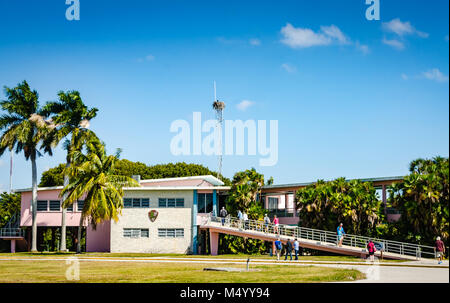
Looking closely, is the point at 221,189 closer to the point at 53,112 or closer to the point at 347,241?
the point at 347,241

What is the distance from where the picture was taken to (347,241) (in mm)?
37406

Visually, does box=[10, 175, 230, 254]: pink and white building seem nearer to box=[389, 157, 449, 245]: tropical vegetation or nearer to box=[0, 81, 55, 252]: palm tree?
box=[0, 81, 55, 252]: palm tree

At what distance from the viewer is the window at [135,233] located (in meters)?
44.7

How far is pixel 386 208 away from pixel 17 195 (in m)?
42.9

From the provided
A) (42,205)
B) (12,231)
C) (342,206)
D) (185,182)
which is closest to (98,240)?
(42,205)

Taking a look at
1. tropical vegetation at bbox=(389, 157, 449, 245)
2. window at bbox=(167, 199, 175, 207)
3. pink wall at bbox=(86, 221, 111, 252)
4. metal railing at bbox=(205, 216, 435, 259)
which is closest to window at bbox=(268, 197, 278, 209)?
metal railing at bbox=(205, 216, 435, 259)

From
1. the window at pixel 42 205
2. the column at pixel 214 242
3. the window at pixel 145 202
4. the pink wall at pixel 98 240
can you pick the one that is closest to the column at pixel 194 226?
the column at pixel 214 242

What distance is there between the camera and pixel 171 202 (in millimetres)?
45156

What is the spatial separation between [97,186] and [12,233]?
12.6 meters

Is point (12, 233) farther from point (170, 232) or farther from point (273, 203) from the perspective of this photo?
point (273, 203)

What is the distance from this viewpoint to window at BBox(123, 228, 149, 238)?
44.7 meters

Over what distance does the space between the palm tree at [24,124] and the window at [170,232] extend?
12085 mm
